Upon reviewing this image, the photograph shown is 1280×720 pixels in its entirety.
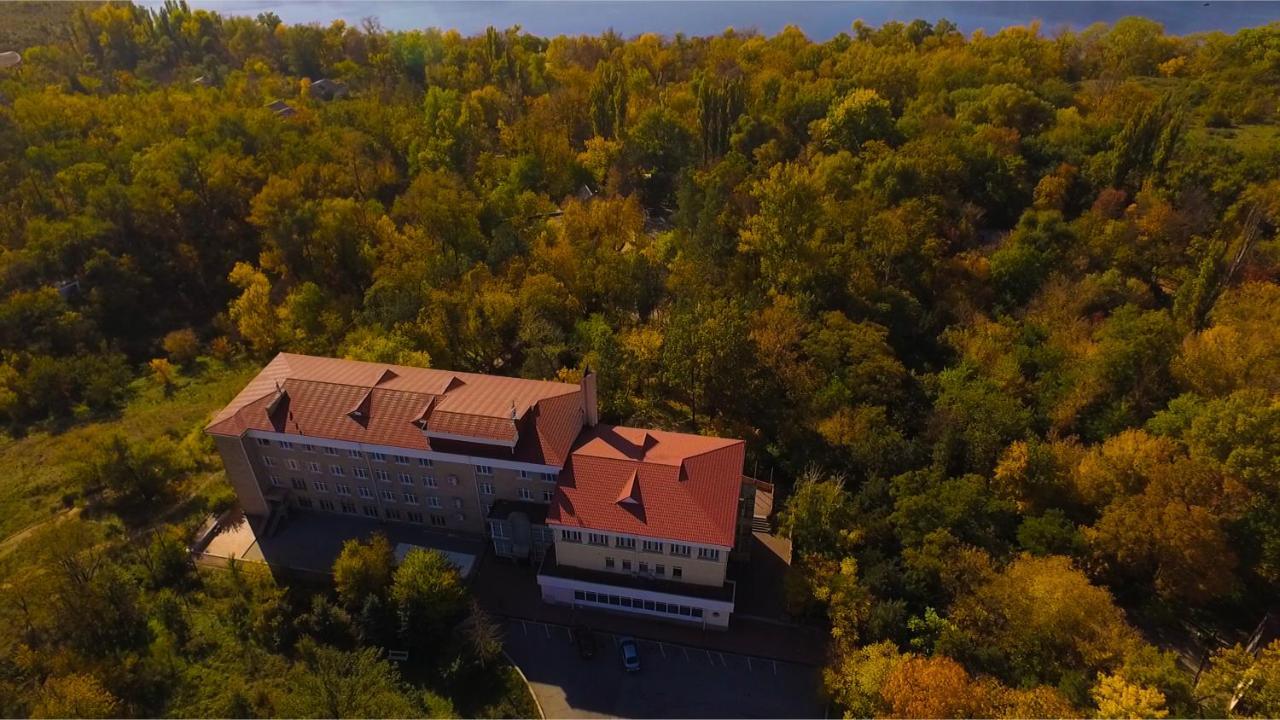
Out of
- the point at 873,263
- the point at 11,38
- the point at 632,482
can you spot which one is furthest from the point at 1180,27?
the point at 11,38

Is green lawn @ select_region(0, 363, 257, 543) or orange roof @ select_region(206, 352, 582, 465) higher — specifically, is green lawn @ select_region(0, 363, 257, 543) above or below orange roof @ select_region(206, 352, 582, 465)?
below

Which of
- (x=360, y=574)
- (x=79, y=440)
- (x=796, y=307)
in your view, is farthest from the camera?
(x=796, y=307)

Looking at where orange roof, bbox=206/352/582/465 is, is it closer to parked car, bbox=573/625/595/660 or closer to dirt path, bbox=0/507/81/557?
parked car, bbox=573/625/595/660

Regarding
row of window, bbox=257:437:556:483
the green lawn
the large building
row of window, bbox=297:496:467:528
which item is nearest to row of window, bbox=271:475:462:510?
the large building

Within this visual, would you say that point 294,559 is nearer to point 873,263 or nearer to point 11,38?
point 873,263

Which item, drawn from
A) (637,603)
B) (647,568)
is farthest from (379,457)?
(637,603)

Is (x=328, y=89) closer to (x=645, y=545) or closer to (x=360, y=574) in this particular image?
(x=360, y=574)
